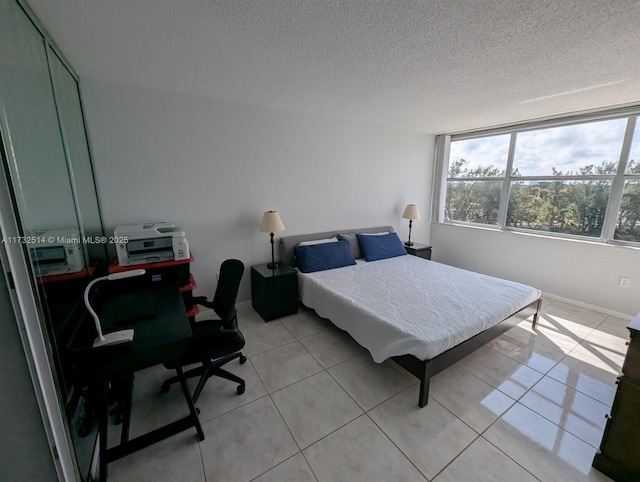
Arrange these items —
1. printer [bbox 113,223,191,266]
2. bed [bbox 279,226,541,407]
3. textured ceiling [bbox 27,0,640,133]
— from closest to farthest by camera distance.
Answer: textured ceiling [bbox 27,0,640,133], bed [bbox 279,226,541,407], printer [bbox 113,223,191,266]

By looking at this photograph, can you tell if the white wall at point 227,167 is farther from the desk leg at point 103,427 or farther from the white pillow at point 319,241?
the desk leg at point 103,427

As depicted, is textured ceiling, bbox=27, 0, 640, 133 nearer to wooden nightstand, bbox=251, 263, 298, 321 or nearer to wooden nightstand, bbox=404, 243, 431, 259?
wooden nightstand, bbox=251, 263, 298, 321

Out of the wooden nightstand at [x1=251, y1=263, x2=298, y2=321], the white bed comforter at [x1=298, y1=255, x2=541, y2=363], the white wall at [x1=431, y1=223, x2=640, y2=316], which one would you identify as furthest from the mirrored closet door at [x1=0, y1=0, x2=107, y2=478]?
the white wall at [x1=431, y1=223, x2=640, y2=316]

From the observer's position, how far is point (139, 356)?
1.31 metres

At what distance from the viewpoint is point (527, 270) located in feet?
12.5

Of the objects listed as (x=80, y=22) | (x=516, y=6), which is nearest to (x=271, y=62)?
(x=80, y=22)

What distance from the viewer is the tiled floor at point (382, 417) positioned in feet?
4.74

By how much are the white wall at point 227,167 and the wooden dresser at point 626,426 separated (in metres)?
3.05

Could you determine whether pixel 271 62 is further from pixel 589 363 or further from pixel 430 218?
pixel 430 218

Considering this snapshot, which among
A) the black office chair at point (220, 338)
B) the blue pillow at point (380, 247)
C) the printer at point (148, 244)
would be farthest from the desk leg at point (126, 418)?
the blue pillow at point (380, 247)

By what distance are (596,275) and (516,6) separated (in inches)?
136

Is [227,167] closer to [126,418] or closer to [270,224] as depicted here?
[270,224]

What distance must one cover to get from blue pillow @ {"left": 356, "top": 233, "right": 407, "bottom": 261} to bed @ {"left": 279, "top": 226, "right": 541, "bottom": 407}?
0.30 meters

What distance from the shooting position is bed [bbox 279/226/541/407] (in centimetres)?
190
